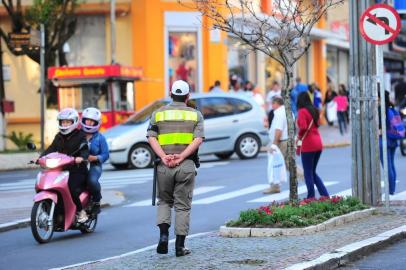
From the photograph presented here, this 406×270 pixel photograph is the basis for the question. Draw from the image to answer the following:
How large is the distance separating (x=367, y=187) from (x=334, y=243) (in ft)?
11.1

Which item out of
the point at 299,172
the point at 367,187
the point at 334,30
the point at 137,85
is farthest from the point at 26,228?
the point at 334,30

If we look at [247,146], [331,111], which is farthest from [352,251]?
[331,111]

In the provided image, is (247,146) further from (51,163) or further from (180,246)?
(180,246)

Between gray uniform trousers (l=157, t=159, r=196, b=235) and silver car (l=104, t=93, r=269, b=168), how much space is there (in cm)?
1344

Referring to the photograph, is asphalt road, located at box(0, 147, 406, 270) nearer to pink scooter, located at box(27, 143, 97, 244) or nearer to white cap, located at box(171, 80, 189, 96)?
pink scooter, located at box(27, 143, 97, 244)

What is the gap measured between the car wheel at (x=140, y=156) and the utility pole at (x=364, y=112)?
10348 mm

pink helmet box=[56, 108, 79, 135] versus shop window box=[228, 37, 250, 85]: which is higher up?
shop window box=[228, 37, 250, 85]

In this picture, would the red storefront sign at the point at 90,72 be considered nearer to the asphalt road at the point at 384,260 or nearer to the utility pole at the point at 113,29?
the utility pole at the point at 113,29


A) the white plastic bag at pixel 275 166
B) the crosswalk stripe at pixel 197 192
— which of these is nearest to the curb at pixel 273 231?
the white plastic bag at pixel 275 166

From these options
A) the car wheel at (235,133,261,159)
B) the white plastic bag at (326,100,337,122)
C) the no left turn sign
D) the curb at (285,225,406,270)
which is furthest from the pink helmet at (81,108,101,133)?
the white plastic bag at (326,100,337,122)

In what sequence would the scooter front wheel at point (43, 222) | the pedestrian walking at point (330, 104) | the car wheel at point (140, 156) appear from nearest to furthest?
the scooter front wheel at point (43, 222) → the car wheel at point (140, 156) → the pedestrian walking at point (330, 104)

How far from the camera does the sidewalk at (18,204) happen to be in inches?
549

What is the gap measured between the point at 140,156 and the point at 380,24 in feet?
38.0

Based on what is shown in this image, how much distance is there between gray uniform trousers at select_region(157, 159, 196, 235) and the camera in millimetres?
9555
